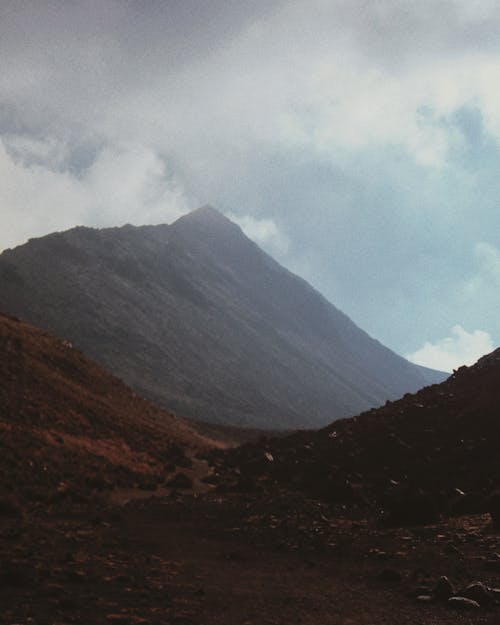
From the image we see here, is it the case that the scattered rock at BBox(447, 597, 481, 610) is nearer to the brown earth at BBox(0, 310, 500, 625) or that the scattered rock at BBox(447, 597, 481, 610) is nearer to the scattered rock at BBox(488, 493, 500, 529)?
the brown earth at BBox(0, 310, 500, 625)

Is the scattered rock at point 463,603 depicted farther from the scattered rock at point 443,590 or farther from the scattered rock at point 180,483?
the scattered rock at point 180,483

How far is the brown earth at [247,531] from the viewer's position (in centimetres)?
756

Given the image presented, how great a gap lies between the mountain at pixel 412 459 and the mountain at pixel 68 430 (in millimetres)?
5936

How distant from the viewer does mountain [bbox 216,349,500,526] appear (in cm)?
1470

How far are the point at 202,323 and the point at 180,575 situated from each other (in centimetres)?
15508

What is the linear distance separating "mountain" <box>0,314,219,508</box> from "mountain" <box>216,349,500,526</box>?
5.94 metres

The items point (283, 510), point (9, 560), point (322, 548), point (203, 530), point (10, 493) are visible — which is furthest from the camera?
point (10, 493)

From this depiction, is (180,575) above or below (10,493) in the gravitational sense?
above

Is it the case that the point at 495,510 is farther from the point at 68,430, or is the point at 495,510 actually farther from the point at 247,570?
the point at 68,430

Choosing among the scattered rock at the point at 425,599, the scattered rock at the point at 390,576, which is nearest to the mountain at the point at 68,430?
the scattered rock at the point at 390,576

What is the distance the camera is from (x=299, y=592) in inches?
337

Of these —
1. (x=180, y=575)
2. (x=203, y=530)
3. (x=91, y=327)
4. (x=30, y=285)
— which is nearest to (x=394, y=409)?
(x=203, y=530)

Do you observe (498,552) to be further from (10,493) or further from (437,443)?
(10,493)

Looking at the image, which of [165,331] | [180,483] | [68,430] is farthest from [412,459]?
[165,331]
